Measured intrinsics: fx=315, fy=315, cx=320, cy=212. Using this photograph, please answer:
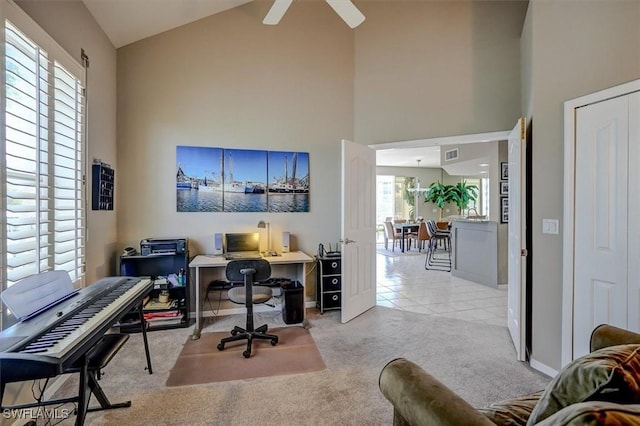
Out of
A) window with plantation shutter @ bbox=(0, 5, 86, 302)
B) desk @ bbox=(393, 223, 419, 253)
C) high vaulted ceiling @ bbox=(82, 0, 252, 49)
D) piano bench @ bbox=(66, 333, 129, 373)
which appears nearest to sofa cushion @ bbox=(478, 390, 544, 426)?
piano bench @ bbox=(66, 333, 129, 373)

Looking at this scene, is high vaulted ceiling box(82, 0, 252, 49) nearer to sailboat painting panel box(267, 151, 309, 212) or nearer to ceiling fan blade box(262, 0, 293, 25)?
ceiling fan blade box(262, 0, 293, 25)

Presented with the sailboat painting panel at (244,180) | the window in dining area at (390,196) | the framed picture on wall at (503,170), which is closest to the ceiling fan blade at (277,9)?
the sailboat painting panel at (244,180)

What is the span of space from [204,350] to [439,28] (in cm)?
432

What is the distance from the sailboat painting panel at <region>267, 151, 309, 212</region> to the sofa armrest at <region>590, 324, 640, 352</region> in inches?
119

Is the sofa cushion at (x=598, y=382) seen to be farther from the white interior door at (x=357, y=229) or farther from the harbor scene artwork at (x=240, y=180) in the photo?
the harbor scene artwork at (x=240, y=180)

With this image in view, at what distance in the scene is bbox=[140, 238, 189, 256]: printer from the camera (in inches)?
132

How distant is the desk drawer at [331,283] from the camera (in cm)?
390

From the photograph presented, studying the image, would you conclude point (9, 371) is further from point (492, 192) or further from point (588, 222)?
point (492, 192)

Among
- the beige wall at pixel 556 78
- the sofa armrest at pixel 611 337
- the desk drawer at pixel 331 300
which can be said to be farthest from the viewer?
the desk drawer at pixel 331 300

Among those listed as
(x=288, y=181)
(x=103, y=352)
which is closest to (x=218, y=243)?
(x=288, y=181)

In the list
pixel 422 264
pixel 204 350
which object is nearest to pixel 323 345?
pixel 204 350

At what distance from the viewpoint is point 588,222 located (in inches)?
87.0

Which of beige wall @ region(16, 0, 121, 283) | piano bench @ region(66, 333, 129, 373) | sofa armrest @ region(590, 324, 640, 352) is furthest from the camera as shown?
beige wall @ region(16, 0, 121, 283)

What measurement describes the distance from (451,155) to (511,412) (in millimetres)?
6077
